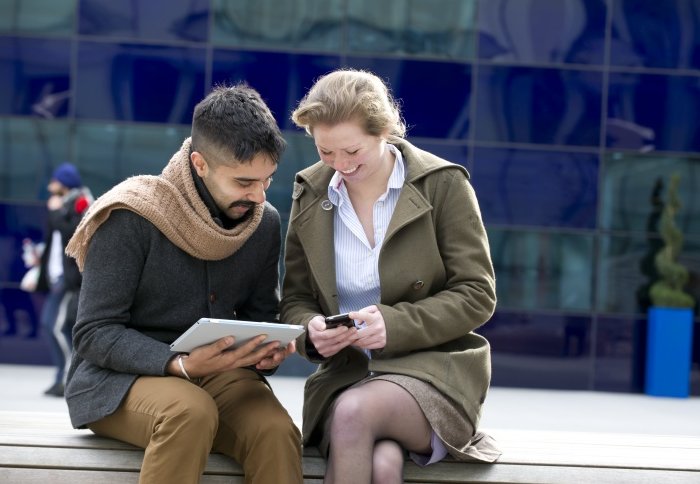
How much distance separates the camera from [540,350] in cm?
1280

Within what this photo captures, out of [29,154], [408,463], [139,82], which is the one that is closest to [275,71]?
[139,82]

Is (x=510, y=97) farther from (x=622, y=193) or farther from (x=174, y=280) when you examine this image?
(x=174, y=280)

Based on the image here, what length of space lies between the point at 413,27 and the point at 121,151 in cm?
340

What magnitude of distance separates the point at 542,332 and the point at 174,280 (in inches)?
357

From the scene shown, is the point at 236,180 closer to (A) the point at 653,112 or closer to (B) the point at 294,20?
(B) the point at 294,20

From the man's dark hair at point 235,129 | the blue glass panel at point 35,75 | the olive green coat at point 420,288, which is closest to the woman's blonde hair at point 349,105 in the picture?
the man's dark hair at point 235,129

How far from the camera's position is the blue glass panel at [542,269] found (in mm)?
12844

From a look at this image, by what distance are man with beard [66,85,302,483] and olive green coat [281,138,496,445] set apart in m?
0.22

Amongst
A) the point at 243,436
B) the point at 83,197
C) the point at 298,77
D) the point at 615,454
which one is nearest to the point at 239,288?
the point at 243,436

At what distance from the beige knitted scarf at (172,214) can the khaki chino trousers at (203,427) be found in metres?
0.48

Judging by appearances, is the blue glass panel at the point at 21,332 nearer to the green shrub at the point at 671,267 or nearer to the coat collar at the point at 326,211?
the green shrub at the point at 671,267

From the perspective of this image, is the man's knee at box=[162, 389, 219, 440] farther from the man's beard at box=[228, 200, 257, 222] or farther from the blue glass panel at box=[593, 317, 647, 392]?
the blue glass panel at box=[593, 317, 647, 392]

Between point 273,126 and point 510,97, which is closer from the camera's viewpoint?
point 273,126

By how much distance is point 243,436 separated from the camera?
4055 millimetres
